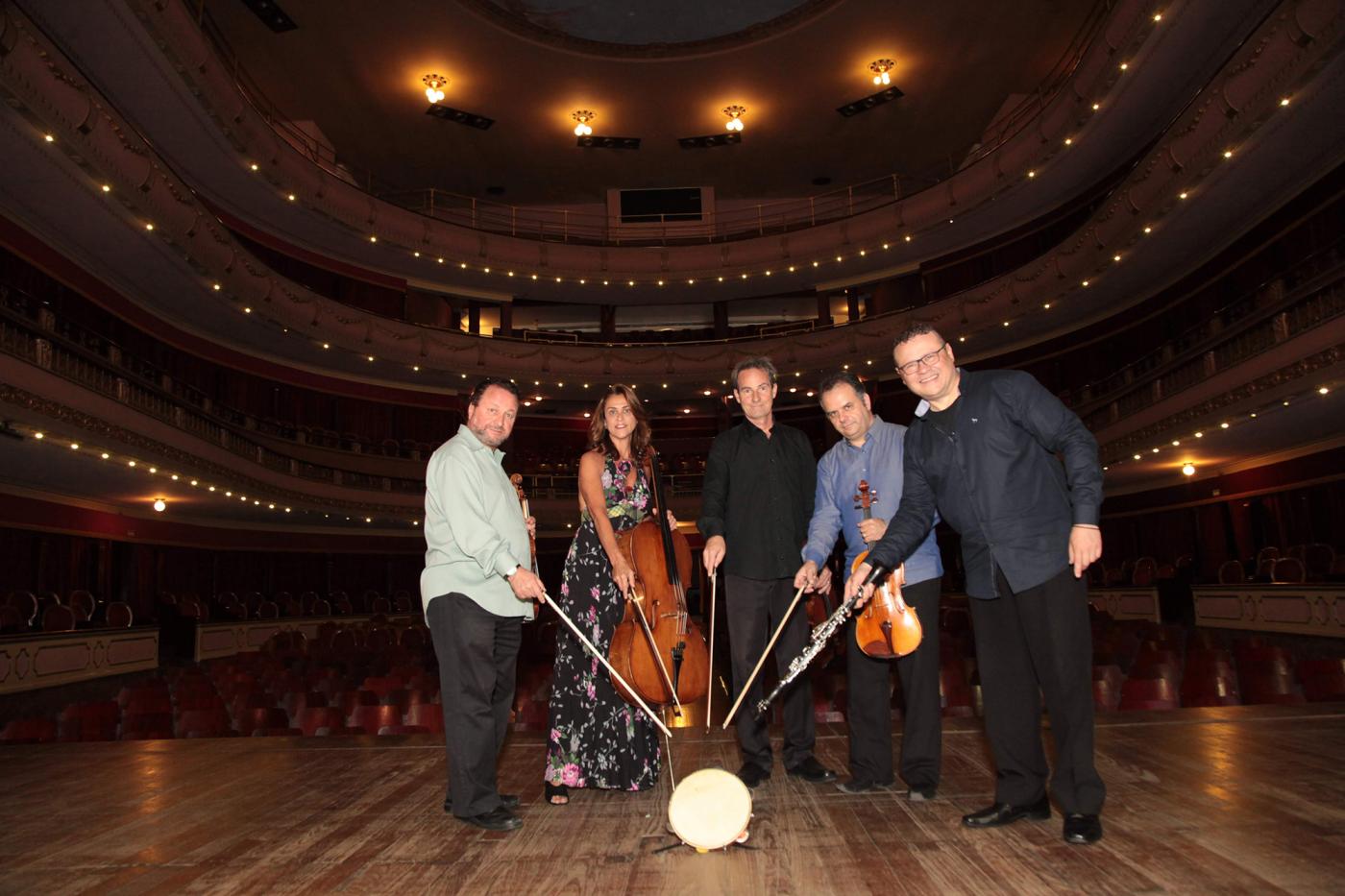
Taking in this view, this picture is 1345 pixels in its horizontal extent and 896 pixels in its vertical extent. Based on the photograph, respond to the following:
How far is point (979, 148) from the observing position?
18.2 meters

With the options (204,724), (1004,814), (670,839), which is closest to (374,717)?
(204,724)

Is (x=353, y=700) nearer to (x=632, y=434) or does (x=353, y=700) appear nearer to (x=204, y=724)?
(x=204, y=724)

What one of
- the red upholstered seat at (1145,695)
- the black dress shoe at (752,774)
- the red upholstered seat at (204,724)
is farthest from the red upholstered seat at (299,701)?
the red upholstered seat at (1145,695)

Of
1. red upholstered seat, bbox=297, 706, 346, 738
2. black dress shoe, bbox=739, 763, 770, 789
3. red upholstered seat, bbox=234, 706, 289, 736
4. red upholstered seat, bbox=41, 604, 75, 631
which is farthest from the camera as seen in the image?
red upholstered seat, bbox=41, 604, 75, 631

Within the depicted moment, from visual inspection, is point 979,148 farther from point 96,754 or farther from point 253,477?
point 96,754

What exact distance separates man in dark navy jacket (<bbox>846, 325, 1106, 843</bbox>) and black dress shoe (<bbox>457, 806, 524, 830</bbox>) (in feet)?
4.06

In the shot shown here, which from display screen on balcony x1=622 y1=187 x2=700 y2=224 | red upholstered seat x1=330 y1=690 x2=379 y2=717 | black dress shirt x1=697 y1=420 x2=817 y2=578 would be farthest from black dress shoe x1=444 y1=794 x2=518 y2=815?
display screen on balcony x1=622 y1=187 x2=700 y2=224

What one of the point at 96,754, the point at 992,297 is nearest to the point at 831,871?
the point at 96,754

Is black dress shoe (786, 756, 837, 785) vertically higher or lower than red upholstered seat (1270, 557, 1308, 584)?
lower

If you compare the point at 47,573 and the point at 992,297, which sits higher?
the point at 992,297

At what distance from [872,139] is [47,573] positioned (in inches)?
707

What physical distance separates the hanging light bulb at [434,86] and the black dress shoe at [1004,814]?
61.0 feet

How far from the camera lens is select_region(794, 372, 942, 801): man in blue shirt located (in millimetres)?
2838

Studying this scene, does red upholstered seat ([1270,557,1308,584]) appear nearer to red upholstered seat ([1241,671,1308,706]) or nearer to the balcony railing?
red upholstered seat ([1241,671,1308,706])
